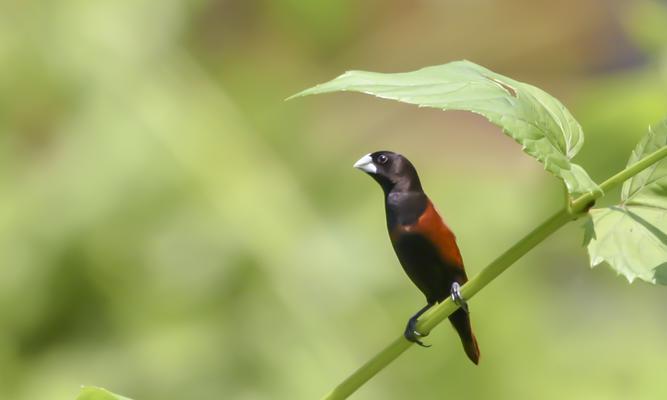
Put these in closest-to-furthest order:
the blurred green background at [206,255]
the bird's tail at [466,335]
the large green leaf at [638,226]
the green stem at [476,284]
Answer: the green stem at [476,284]
the large green leaf at [638,226]
the bird's tail at [466,335]
the blurred green background at [206,255]

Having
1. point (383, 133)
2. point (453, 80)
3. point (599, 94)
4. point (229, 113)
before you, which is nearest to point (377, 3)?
point (383, 133)

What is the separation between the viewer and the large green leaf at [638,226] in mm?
809

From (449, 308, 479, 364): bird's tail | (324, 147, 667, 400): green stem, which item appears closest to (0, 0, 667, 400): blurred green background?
(449, 308, 479, 364): bird's tail

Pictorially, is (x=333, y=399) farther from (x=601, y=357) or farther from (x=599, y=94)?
(x=601, y=357)

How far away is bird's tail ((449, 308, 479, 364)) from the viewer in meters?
0.92

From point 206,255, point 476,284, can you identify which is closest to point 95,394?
point 476,284

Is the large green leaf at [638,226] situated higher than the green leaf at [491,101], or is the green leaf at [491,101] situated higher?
the green leaf at [491,101]

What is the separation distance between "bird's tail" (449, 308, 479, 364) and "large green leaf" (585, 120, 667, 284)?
0.14m

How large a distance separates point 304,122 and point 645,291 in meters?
1.16

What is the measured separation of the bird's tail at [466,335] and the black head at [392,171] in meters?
0.13

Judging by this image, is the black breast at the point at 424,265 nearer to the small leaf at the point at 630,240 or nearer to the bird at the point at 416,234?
the bird at the point at 416,234

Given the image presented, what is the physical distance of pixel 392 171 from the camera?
891 millimetres

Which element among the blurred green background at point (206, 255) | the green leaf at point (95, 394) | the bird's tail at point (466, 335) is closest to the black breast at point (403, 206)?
the bird's tail at point (466, 335)

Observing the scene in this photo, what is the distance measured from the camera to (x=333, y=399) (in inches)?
28.0
